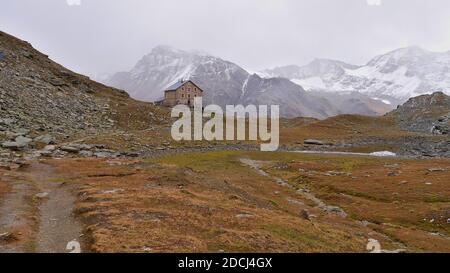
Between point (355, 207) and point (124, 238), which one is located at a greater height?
point (124, 238)

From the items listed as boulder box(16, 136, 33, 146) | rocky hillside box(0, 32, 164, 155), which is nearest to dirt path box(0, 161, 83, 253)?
boulder box(16, 136, 33, 146)

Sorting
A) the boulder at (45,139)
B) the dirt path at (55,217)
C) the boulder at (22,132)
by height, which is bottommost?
the dirt path at (55,217)

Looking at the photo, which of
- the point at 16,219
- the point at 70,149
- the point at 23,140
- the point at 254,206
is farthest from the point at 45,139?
the point at 16,219

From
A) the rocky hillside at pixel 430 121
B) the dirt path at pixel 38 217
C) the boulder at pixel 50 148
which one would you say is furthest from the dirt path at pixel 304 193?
the rocky hillside at pixel 430 121

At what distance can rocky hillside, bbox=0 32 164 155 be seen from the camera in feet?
299

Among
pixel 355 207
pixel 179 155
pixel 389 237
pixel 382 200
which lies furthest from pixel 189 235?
pixel 179 155

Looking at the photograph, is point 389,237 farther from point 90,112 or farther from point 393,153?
point 90,112

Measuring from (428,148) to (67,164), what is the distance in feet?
333

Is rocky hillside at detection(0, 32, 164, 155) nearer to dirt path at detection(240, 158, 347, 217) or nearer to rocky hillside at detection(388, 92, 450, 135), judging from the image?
dirt path at detection(240, 158, 347, 217)

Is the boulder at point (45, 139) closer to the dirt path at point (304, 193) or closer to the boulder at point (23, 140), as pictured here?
the boulder at point (23, 140)

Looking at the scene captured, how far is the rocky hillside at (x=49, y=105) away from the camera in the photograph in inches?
3586


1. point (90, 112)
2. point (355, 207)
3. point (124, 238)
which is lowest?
point (355, 207)
